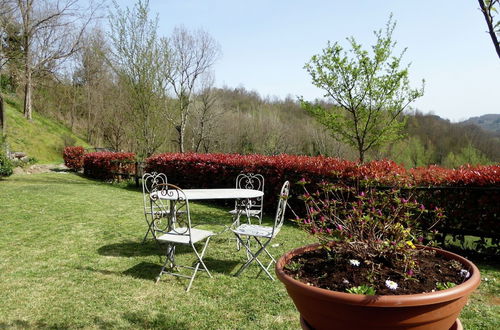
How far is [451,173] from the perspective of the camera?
5633 millimetres

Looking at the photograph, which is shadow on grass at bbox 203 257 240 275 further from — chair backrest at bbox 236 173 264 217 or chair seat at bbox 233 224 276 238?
chair backrest at bbox 236 173 264 217

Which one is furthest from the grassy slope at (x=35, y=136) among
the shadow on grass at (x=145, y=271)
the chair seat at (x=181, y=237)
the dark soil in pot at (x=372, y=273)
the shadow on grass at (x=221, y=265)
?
the dark soil in pot at (x=372, y=273)

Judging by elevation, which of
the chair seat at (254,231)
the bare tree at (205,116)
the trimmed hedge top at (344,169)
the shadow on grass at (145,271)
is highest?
the bare tree at (205,116)

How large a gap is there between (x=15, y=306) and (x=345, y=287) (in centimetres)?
315

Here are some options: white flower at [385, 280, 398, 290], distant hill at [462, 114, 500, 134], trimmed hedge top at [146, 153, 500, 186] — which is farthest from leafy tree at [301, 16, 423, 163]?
distant hill at [462, 114, 500, 134]

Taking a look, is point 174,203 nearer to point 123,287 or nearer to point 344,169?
point 123,287

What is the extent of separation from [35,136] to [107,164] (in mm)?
11301

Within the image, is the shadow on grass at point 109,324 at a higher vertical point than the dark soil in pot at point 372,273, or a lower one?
lower

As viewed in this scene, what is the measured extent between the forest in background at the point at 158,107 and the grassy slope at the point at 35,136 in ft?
3.81

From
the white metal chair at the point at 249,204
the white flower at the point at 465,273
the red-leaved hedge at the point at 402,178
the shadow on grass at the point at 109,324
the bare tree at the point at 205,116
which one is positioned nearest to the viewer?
the white flower at the point at 465,273

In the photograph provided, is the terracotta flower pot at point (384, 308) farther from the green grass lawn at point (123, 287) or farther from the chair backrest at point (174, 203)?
the chair backrest at point (174, 203)

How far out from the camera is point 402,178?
14.8 ft

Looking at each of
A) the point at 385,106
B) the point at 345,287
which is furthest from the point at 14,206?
the point at 385,106

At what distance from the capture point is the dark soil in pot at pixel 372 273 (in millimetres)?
1848
